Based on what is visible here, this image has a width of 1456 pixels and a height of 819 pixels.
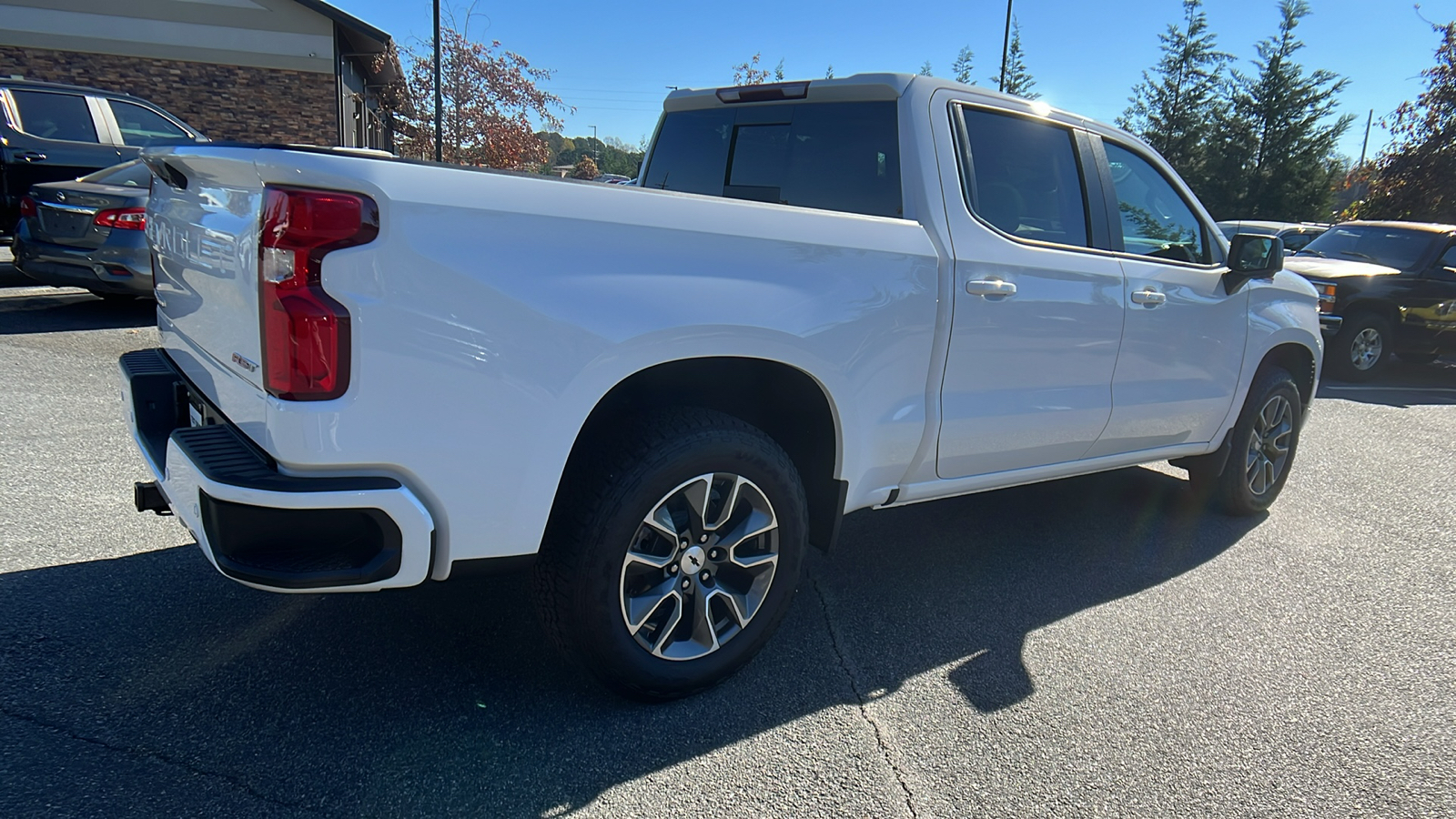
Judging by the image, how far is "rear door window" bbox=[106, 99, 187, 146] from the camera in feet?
32.8

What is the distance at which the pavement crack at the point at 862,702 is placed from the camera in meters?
2.51

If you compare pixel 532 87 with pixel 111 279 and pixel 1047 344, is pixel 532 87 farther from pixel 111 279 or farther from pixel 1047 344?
pixel 1047 344

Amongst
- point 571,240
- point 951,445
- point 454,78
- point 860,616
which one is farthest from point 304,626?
point 454,78

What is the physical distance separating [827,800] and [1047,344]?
6.24 feet

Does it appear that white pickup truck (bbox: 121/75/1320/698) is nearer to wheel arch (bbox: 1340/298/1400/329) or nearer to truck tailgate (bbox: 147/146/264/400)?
truck tailgate (bbox: 147/146/264/400)

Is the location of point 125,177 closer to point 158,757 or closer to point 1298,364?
point 158,757

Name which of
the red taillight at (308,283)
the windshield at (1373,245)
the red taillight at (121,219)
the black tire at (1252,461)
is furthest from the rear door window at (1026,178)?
the windshield at (1373,245)

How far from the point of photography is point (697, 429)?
2646 mm

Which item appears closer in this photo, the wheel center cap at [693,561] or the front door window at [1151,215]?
the wheel center cap at [693,561]

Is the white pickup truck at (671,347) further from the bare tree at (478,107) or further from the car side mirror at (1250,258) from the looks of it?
the bare tree at (478,107)

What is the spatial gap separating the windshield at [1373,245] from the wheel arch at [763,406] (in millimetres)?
10581

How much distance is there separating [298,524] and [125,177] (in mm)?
7750

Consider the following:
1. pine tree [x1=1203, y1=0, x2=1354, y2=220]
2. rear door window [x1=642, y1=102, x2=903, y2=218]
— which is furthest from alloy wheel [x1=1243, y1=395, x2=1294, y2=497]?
pine tree [x1=1203, y1=0, x2=1354, y2=220]

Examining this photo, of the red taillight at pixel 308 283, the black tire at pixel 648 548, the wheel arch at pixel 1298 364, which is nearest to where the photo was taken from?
the red taillight at pixel 308 283
